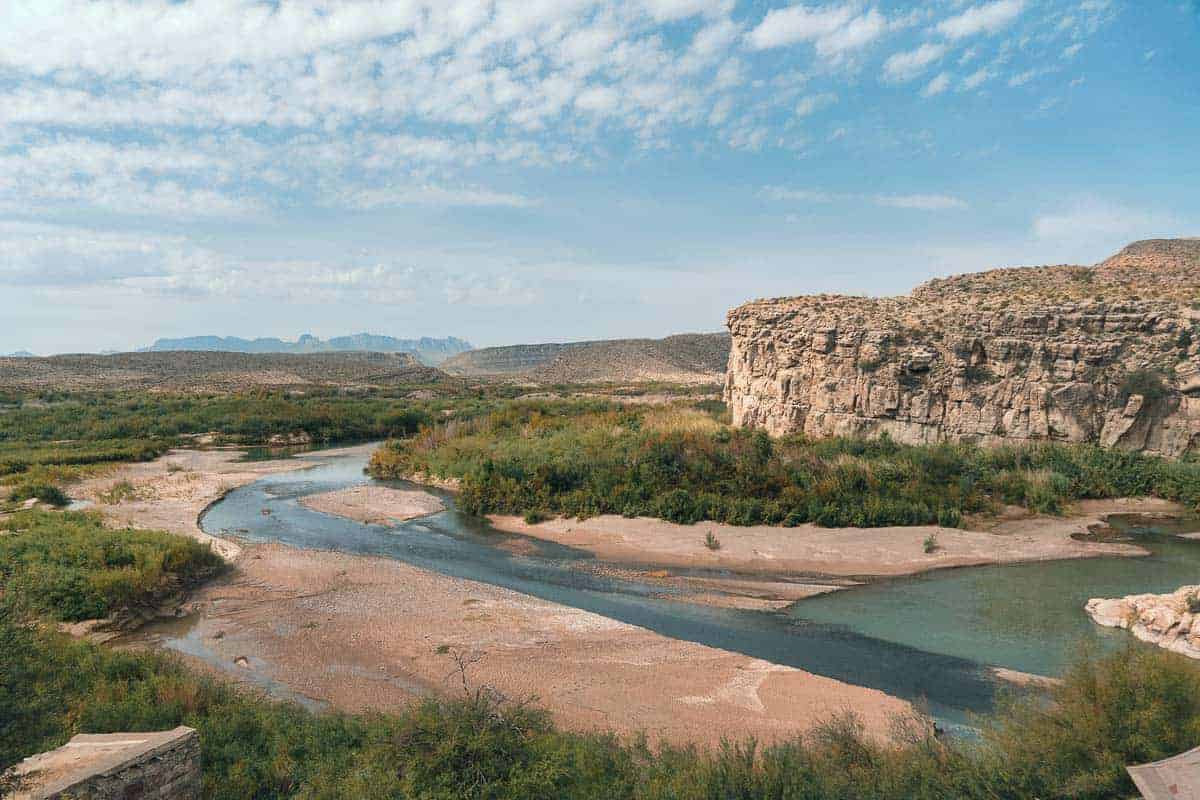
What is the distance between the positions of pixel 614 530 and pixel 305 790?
15262 millimetres

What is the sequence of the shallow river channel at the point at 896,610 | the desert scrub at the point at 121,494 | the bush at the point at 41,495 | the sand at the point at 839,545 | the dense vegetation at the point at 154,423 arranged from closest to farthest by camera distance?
the shallow river channel at the point at 896,610 < the sand at the point at 839,545 < the bush at the point at 41,495 < the desert scrub at the point at 121,494 < the dense vegetation at the point at 154,423

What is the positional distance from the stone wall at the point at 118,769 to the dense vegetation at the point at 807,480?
54.3ft

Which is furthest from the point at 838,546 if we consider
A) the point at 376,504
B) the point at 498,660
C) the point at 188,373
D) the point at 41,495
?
the point at 188,373

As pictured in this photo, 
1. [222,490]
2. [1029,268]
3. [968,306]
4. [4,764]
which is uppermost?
[1029,268]

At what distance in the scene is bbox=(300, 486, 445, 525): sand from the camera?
25.5m

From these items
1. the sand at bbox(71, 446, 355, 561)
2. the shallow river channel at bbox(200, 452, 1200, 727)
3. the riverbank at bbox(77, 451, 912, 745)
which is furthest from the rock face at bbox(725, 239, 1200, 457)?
the sand at bbox(71, 446, 355, 561)

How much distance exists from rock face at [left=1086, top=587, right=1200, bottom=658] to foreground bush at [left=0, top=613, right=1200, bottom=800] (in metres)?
6.53

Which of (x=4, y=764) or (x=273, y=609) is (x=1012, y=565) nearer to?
(x=273, y=609)

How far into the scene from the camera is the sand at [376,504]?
83.7ft

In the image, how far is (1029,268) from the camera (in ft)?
126

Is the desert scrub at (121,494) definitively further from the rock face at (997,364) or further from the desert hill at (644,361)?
the desert hill at (644,361)

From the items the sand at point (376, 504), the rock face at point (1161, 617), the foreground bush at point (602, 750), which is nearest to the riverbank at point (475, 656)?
the foreground bush at point (602, 750)

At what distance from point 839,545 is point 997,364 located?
1194cm

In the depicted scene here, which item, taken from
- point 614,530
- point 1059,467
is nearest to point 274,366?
point 614,530
